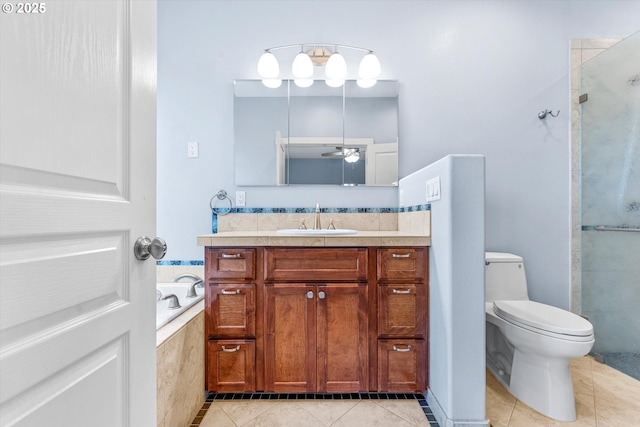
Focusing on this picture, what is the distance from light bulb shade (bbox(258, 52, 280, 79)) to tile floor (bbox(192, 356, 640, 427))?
202 centimetres

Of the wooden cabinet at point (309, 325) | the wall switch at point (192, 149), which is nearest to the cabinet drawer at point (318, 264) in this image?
the wooden cabinet at point (309, 325)

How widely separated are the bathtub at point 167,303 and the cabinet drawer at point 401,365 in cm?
103

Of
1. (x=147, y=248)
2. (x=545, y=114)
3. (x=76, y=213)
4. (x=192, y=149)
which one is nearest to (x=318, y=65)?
(x=192, y=149)

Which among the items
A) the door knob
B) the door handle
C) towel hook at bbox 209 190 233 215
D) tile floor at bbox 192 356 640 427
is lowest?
tile floor at bbox 192 356 640 427

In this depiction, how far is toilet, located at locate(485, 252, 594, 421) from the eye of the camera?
56.5 inches

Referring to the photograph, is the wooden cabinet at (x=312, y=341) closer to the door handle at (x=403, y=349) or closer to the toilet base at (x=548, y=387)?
the door handle at (x=403, y=349)

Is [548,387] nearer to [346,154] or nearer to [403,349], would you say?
[403,349]

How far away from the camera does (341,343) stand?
1640 millimetres

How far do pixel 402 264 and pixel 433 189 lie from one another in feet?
1.39

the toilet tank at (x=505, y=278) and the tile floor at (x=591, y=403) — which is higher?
the toilet tank at (x=505, y=278)

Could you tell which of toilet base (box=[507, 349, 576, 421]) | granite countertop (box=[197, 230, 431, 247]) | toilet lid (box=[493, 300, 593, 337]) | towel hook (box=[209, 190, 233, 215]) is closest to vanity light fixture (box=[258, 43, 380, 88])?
towel hook (box=[209, 190, 233, 215])

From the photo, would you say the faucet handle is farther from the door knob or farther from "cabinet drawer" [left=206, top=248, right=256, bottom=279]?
the door knob

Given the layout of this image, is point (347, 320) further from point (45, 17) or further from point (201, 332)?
point (45, 17)

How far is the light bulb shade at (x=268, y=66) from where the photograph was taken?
7.00 ft
